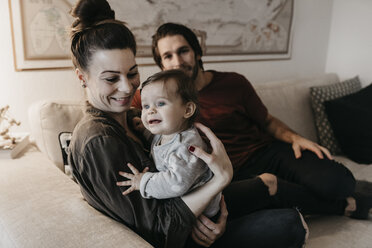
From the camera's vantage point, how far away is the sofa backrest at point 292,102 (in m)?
2.23

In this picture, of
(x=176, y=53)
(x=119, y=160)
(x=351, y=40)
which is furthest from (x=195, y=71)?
(x=351, y=40)

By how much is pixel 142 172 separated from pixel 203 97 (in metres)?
0.88

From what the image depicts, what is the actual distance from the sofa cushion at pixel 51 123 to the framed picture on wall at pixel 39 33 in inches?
11.0

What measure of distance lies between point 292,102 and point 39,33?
172cm

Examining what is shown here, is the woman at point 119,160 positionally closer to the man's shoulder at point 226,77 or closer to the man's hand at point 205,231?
the man's hand at point 205,231

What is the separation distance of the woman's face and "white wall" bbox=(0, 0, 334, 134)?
0.67 m

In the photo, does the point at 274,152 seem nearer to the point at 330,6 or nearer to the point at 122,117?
the point at 122,117

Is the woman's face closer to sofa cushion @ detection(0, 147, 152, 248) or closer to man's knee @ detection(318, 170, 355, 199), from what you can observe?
sofa cushion @ detection(0, 147, 152, 248)

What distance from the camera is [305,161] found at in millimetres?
1751

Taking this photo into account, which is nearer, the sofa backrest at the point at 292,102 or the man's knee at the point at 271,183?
the man's knee at the point at 271,183

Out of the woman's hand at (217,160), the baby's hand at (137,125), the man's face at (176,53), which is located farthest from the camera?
the man's face at (176,53)

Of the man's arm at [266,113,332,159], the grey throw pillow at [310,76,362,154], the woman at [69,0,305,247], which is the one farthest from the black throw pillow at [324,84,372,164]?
the woman at [69,0,305,247]

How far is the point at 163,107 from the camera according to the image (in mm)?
1054

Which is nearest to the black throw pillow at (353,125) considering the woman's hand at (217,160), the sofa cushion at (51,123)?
the woman's hand at (217,160)
